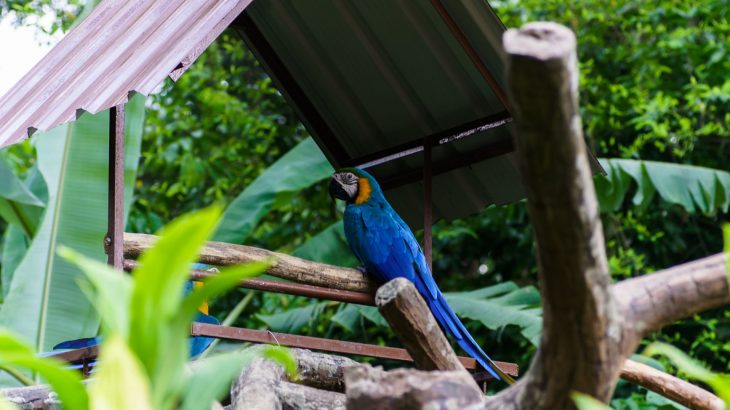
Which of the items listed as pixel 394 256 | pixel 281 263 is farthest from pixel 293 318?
pixel 281 263

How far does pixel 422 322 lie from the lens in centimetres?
204

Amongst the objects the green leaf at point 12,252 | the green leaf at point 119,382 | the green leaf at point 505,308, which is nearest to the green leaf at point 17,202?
the green leaf at point 12,252

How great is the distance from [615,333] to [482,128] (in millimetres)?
2330

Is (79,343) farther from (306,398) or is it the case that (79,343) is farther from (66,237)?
(66,237)

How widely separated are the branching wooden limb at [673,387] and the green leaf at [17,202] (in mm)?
3005

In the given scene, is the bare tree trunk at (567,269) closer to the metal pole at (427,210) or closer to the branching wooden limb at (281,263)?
the branching wooden limb at (281,263)

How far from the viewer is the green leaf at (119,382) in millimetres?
1136

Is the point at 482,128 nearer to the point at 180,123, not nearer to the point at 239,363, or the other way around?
the point at 239,363

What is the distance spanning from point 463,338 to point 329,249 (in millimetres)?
2344

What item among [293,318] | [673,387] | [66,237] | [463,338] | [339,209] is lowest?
[293,318]

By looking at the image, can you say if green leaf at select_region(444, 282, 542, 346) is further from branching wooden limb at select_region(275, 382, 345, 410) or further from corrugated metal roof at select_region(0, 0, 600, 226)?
branching wooden limb at select_region(275, 382, 345, 410)

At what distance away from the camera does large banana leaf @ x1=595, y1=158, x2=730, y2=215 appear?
18.5 ft

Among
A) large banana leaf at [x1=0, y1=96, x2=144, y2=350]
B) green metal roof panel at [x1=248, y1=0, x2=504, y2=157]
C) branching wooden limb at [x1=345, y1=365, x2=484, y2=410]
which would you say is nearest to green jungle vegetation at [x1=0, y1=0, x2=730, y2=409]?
large banana leaf at [x1=0, y1=96, x2=144, y2=350]

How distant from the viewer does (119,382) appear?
3.77 feet
